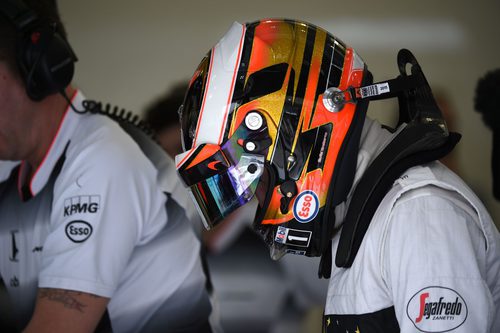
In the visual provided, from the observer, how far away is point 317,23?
262cm

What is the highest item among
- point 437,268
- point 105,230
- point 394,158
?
point 394,158

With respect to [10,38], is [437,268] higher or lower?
lower

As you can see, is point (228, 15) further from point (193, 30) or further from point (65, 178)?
point (65, 178)

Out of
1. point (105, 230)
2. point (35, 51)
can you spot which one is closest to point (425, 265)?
point (105, 230)

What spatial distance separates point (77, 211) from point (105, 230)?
→ 0.07 m

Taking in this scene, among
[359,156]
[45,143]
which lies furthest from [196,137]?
[45,143]

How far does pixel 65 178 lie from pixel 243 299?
133cm

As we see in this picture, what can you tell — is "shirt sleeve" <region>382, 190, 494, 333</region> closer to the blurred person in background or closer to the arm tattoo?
the arm tattoo

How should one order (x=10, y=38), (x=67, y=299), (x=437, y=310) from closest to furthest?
(x=437, y=310)
(x=67, y=299)
(x=10, y=38)

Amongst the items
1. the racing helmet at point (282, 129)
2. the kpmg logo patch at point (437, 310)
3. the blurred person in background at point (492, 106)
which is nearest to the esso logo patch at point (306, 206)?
the racing helmet at point (282, 129)

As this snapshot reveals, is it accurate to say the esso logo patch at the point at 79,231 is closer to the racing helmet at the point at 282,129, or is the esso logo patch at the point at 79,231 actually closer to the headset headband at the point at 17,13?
the racing helmet at the point at 282,129

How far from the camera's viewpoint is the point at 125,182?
144 centimetres

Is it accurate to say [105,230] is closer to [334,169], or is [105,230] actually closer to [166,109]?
[334,169]

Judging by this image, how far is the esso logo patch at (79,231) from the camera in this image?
1.37 metres
